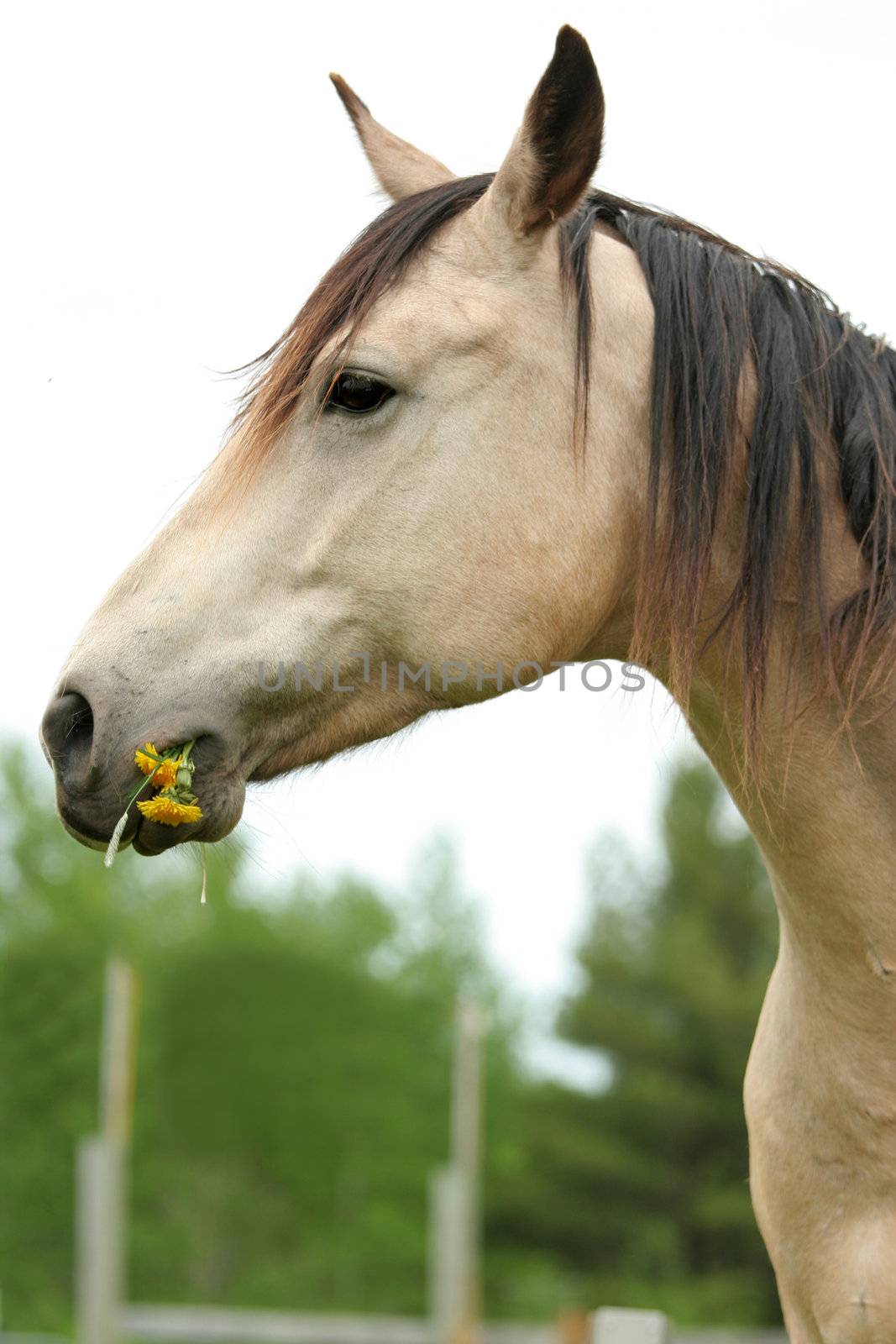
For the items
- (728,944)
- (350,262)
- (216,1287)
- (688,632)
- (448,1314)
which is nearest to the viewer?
(688,632)

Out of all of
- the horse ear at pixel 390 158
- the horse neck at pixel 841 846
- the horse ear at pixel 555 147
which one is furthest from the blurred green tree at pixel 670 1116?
the horse ear at pixel 555 147

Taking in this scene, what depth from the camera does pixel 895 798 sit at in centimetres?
239

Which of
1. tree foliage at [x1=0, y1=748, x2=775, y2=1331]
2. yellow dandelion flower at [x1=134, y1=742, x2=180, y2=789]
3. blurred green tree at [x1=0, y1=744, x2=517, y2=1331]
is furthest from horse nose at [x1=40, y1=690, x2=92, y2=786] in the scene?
tree foliage at [x1=0, y1=748, x2=775, y2=1331]

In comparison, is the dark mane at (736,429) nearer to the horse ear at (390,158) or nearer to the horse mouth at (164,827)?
the horse ear at (390,158)

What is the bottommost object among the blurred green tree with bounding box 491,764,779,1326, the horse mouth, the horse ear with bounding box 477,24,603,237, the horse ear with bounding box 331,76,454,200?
the blurred green tree with bounding box 491,764,779,1326

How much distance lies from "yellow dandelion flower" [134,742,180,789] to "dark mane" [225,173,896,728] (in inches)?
23.2

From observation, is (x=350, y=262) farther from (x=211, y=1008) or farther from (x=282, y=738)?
(x=211, y=1008)

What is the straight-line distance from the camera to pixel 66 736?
7.52 feet

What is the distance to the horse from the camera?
236 centimetres

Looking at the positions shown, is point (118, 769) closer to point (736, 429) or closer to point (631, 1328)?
point (736, 429)

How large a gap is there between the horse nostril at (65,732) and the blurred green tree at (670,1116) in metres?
30.9

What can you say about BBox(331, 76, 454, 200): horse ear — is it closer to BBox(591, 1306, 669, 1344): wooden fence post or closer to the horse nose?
the horse nose

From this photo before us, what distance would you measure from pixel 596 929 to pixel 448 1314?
2664cm

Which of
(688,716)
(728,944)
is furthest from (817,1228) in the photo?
(728,944)
